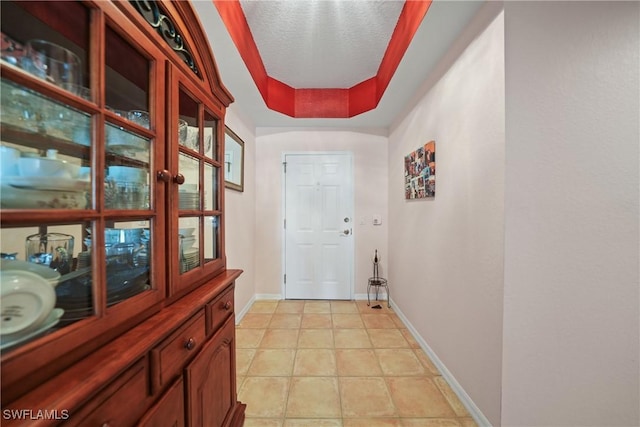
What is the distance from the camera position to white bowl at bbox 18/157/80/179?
519mm

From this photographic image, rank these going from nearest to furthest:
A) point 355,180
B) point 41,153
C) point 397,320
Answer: point 41,153, point 397,320, point 355,180

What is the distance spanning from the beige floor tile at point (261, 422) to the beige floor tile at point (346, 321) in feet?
3.87

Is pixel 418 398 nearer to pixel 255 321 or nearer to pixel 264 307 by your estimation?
pixel 255 321

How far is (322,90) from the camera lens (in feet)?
9.55

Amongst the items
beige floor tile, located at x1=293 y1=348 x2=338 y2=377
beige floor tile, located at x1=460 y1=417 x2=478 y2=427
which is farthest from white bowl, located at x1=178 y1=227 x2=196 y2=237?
beige floor tile, located at x1=460 y1=417 x2=478 y2=427

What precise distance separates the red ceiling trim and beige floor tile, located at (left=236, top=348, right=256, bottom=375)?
93.1 inches

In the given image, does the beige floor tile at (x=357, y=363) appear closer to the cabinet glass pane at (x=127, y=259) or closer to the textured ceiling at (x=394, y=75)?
the cabinet glass pane at (x=127, y=259)

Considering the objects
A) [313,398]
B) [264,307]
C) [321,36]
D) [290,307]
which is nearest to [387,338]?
[313,398]

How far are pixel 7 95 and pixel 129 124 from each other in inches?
8.4

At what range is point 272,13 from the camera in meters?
1.76

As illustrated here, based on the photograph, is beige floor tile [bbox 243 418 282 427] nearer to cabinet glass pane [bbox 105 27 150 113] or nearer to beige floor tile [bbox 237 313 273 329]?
beige floor tile [bbox 237 313 273 329]

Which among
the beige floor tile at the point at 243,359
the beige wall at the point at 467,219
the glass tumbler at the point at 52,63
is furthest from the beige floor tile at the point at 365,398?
the glass tumbler at the point at 52,63

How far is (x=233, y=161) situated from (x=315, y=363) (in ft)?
6.79

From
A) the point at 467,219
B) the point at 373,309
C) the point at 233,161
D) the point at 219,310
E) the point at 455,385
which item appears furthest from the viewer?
the point at 373,309
